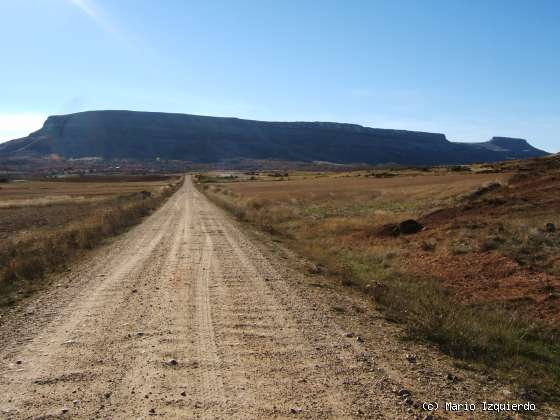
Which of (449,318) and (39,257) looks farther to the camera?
(39,257)

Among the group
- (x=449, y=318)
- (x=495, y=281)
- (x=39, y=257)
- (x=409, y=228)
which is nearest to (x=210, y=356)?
(x=449, y=318)

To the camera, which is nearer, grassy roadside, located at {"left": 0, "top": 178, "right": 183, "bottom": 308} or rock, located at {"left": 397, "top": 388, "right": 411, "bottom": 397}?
rock, located at {"left": 397, "top": 388, "right": 411, "bottom": 397}

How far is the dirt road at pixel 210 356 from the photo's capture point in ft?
17.6

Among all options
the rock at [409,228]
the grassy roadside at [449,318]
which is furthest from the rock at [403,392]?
the rock at [409,228]

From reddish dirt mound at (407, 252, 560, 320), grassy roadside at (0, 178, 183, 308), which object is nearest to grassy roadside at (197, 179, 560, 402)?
reddish dirt mound at (407, 252, 560, 320)

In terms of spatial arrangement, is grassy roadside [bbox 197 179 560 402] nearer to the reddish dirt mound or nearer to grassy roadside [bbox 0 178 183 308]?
the reddish dirt mound

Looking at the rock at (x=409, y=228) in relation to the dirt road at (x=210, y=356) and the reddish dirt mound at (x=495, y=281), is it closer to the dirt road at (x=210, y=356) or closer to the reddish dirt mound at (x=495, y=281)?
the reddish dirt mound at (x=495, y=281)

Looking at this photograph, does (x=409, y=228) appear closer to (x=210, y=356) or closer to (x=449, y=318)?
(x=449, y=318)

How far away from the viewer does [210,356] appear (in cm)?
686

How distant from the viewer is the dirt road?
537cm

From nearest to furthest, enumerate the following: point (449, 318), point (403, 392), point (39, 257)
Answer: point (403, 392)
point (449, 318)
point (39, 257)

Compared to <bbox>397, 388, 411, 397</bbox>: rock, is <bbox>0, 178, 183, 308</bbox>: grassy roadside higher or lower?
lower

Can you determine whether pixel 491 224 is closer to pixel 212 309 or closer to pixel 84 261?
pixel 212 309

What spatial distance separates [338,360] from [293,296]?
399 cm
